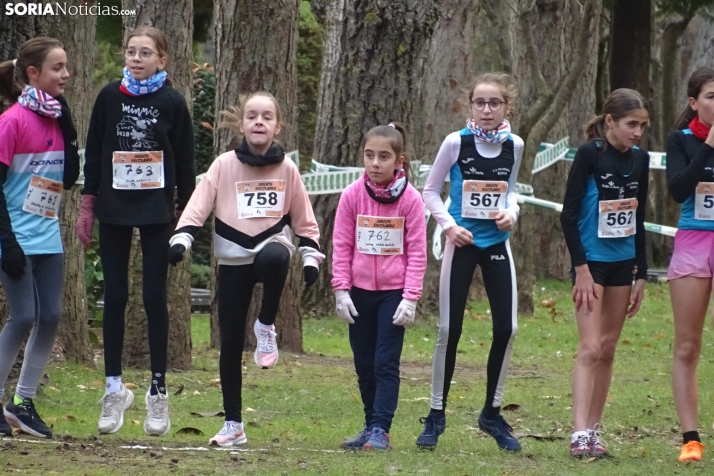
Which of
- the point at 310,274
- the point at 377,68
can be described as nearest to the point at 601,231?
the point at 310,274

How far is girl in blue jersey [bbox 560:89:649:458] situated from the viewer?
Answer: 6.90 meters

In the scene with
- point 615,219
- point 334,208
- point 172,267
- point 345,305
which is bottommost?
point 172,267

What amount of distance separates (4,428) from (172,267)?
3.32 meters

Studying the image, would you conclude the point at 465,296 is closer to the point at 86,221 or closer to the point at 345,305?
the point at 345,305

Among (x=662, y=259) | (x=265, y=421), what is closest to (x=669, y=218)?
(x=662, y=259)

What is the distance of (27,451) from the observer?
21.0 ft

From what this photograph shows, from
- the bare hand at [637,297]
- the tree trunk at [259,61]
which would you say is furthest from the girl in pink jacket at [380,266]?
the tree trunk at [259,61]

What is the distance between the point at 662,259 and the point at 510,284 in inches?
775

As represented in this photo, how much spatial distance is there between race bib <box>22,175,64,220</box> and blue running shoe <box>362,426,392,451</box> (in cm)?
210

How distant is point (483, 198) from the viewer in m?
7.04

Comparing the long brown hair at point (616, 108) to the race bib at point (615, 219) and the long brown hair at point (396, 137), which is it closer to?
the race bib at point (615, 219)

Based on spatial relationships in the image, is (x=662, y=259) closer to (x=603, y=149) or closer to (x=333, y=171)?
(x=333, y=171)

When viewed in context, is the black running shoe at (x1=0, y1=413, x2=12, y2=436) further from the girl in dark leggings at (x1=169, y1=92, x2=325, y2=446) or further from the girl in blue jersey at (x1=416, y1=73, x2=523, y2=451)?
the girl in blue jersey at (x1=416, y1=73, x2=523, y2=451)

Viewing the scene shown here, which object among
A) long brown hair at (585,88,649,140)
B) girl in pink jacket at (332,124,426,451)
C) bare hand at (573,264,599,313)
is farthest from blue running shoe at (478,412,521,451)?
long brown hair at (585,88,649,140)
